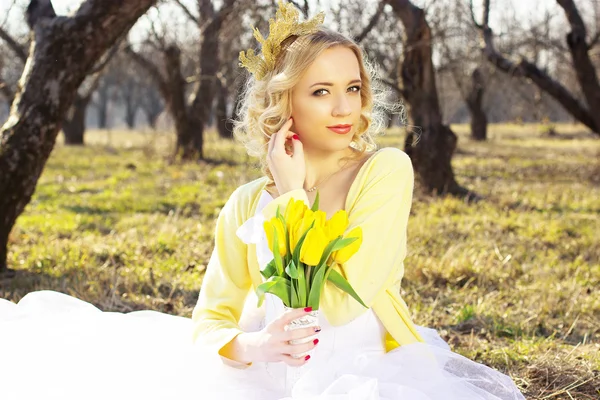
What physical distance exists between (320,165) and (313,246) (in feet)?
2.28

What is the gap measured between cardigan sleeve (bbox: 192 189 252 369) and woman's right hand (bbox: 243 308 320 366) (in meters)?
0.35

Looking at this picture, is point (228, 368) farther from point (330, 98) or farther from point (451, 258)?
point (451, 258)

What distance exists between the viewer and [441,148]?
25.9 feet

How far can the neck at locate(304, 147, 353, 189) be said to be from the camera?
250 cm

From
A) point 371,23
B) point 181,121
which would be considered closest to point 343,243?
point 371,23

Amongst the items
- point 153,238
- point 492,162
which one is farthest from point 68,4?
point 492,162

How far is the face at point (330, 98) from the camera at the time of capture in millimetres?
2328

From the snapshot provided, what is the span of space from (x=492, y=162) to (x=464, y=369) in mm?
10365

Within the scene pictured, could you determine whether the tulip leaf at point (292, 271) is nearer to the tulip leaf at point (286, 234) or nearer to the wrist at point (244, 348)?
the tulip leaf at point (286, 234)

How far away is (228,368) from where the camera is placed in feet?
7.73

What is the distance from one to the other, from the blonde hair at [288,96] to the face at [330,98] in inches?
1.1

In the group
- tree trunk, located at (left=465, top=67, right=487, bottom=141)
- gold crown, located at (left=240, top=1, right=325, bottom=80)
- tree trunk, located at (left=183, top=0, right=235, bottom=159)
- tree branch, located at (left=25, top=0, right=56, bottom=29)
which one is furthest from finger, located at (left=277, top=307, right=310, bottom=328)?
tree trunk, located at (left=465, top=67, right=487, bottom=141)

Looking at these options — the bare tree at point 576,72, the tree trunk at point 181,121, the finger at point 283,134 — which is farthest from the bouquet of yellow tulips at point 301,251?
the tree trunk at point 181,121

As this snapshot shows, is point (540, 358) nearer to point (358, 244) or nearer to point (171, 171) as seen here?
point (358, 244)
